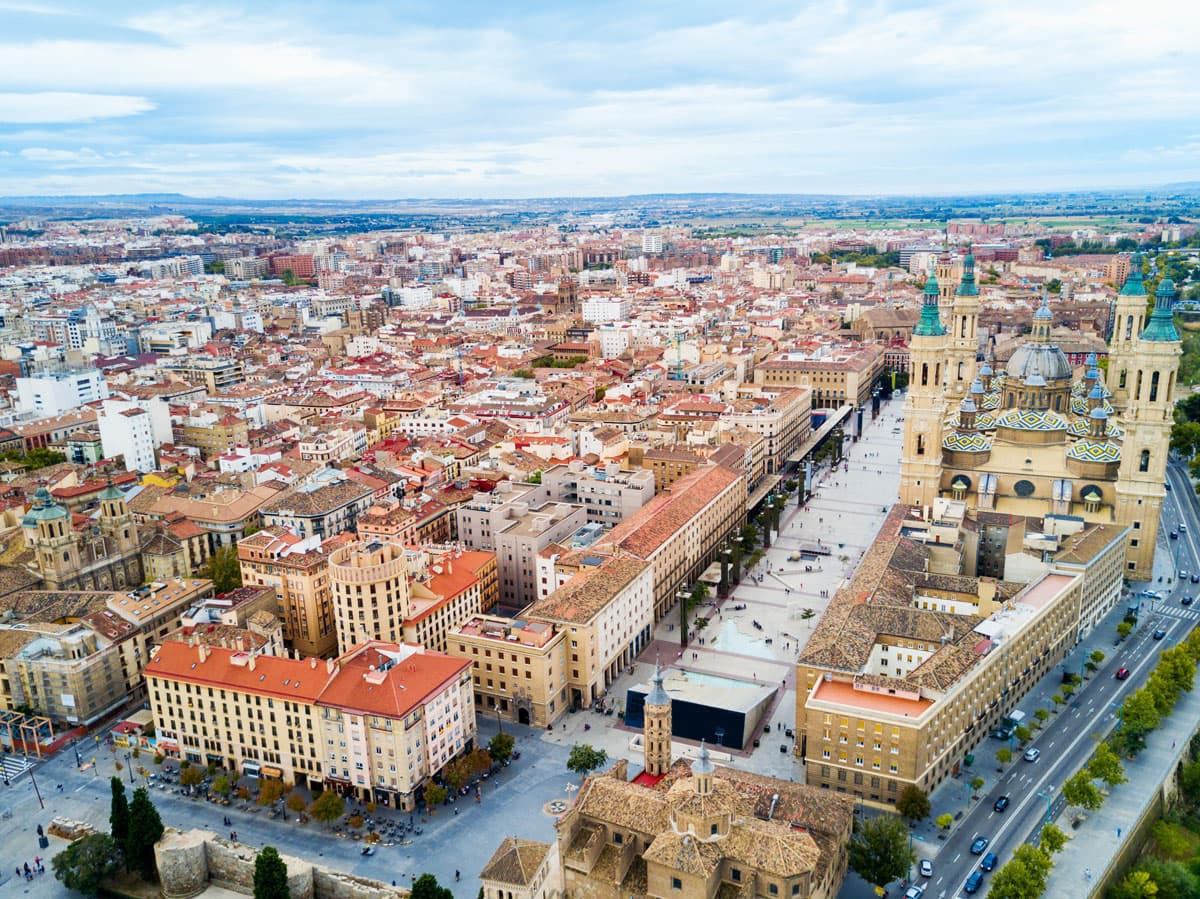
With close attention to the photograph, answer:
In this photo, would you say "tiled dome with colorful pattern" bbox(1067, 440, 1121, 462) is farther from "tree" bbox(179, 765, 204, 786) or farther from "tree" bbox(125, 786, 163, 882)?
"tree" bbox(125, 786, 163, 882)

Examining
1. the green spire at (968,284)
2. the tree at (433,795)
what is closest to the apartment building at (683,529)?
the tree at (433,795)

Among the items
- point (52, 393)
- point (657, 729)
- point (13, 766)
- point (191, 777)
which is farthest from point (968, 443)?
point (52, 393)

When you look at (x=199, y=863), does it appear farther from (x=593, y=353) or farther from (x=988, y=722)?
(x=593, y=353)

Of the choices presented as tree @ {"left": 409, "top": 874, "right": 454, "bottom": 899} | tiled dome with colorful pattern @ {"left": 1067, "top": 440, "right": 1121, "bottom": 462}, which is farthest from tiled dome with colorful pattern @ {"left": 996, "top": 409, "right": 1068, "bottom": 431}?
tree @ {"left": 409, "top": 874, "right": 454, "bottom": 899}

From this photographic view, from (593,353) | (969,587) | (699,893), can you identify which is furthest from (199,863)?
(593,353)

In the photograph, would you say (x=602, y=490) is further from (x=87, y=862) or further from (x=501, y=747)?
(x=87, y=862)
